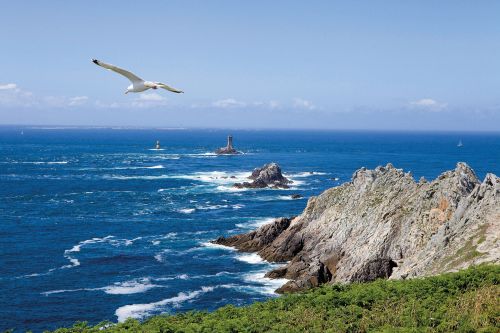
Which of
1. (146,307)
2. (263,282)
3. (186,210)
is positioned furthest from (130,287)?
(186,210)

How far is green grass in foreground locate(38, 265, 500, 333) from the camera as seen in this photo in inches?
770

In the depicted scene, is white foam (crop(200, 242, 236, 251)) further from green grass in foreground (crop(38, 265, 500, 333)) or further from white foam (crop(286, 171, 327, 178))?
white foam (crop(286, 171, 327, 178))

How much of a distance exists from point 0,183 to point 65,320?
9217cm

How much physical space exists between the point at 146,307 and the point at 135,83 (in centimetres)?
3540

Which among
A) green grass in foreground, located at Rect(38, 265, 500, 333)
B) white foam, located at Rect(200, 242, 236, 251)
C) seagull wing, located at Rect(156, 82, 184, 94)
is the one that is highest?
seagull wing, located at Rect(156, 82, 184, 94)

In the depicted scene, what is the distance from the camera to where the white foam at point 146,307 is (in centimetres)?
4647

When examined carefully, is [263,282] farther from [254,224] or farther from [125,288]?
[254,224]

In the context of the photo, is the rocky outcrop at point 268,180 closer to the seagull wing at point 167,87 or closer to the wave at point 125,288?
the wave at point 125,288

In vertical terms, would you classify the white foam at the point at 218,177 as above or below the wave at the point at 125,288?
above

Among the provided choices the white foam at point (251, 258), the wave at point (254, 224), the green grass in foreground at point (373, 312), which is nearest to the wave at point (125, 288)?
the white foam at point (251, 258)

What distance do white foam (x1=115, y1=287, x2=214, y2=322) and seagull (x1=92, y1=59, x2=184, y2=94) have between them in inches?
1265

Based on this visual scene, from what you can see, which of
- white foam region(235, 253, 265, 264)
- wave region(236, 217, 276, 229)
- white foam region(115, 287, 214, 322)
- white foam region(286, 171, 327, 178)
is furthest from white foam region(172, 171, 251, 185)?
white foam region(115, 287, 214, 322)

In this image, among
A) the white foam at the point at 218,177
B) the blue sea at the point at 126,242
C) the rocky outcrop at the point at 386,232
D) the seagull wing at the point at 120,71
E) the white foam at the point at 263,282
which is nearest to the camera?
the seagull wing at the point at 120,71

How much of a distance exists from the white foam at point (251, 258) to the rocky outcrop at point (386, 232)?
0.95 m
